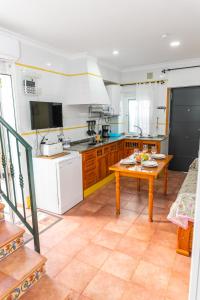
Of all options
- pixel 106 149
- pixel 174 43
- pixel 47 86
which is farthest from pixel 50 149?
pixel 174 43

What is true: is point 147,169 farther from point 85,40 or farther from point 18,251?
point 85,40

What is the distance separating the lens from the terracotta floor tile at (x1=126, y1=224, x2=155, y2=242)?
8.43 ft

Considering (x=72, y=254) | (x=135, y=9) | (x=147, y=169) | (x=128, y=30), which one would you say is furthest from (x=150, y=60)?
(x=72, y=254)

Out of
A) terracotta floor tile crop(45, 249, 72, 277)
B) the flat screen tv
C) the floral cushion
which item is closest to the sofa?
the floral cushion

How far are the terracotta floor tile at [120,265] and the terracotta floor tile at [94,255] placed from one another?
6cm

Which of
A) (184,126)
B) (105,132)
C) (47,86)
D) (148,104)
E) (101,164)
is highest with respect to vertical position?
(47,86)

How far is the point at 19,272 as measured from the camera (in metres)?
1.57

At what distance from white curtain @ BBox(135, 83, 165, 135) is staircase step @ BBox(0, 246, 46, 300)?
4.20m

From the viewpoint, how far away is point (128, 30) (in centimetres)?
284

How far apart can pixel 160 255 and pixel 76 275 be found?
938mm

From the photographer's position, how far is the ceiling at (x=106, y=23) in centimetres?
217

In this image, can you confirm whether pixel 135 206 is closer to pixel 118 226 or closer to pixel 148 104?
pixel 118 226

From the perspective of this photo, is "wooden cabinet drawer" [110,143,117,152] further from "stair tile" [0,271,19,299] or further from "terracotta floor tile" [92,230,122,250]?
"stair tile" [0,271,19,299]

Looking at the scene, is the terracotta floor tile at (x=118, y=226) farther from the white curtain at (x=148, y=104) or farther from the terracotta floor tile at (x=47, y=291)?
the white curtain at (x=148, y=104)
